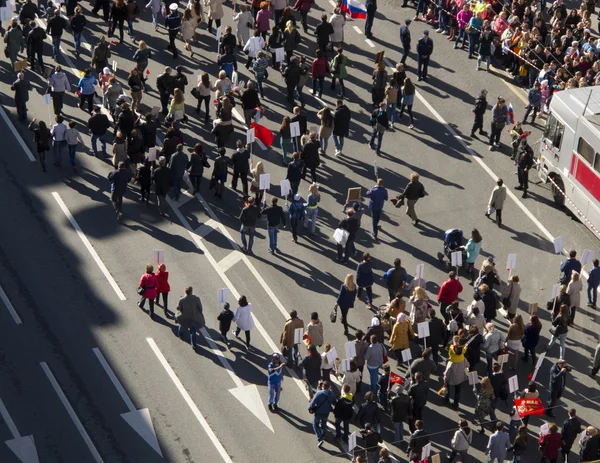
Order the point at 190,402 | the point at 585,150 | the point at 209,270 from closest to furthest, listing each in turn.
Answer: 1. the point at 190,402
2. the point at 209,270
3. the point at 585,150

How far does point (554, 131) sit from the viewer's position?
139 ft

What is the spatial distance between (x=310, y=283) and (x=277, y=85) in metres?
10.1

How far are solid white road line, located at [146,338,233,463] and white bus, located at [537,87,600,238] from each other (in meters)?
13.0

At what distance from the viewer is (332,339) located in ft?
120

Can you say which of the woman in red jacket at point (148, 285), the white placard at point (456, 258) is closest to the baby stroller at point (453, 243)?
the white placard at point (456, 258)

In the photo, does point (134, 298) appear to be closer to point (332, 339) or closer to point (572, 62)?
point (332, 339)

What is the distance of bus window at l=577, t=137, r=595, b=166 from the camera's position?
133ft

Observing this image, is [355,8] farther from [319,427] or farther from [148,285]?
[319,427]

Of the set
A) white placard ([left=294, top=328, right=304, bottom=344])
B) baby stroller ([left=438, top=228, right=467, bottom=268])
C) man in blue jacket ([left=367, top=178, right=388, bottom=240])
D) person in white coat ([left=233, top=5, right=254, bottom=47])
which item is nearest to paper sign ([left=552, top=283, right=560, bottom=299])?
baby stroller ([left=438, top=228, right=467, bottom=268])

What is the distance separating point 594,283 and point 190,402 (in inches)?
447

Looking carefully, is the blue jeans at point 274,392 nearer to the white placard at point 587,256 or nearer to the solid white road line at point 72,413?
the solid white road line at point 72,413

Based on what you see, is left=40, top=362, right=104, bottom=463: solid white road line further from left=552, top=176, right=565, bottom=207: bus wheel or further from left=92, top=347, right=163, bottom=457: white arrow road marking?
left=552, top=176, right=565, bottom=207: bus wheel

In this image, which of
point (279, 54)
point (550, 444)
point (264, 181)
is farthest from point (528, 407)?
point (279, 54)

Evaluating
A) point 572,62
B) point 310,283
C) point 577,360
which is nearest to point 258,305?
point 310,283
